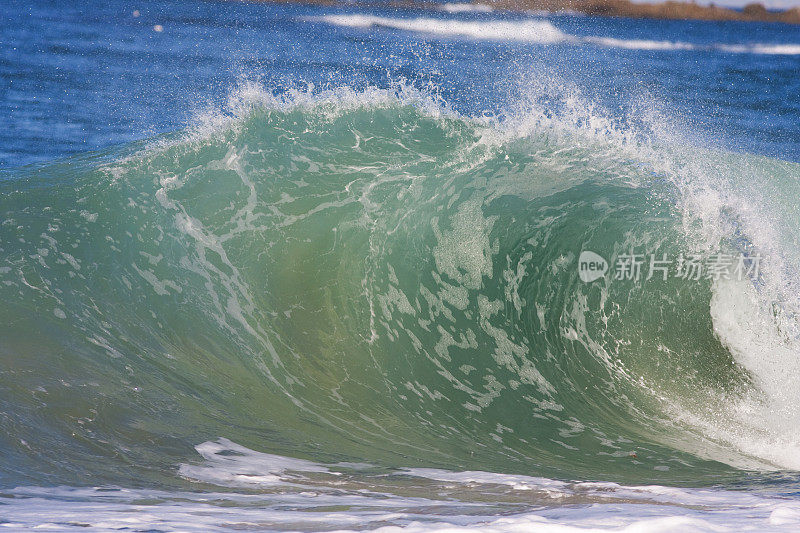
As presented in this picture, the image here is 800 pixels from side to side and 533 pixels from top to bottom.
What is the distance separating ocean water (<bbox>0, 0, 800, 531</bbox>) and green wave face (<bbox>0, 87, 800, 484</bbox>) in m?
0.02

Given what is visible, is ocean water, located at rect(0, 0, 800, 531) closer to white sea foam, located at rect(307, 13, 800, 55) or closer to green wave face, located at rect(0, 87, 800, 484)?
green wave face, located at rect(0, 87, 800, 484)

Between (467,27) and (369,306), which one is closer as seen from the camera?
(369,306)

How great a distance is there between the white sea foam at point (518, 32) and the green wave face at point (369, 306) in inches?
906

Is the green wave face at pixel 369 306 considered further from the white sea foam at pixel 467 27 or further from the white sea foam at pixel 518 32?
the white sea foam at pixel 467 27

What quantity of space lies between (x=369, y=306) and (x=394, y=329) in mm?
304

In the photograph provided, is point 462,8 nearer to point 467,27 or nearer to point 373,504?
point 467,27

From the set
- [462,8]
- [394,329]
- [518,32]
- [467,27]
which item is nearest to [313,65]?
[467,27]

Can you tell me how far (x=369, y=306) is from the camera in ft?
18.3

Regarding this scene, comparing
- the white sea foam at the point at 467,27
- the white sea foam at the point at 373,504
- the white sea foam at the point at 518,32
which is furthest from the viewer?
the white sea foam at the point at 467,27

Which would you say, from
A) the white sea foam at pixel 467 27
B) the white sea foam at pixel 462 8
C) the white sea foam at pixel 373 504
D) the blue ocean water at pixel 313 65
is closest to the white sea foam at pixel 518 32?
the white sea foam at pixel 467 27

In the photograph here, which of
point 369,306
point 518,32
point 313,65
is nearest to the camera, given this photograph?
point 369,306

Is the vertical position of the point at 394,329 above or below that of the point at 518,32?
below

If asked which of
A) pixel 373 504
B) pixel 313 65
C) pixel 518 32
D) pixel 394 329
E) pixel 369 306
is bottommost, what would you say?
pixel 373 504

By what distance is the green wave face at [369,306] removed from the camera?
4062 millimetres
